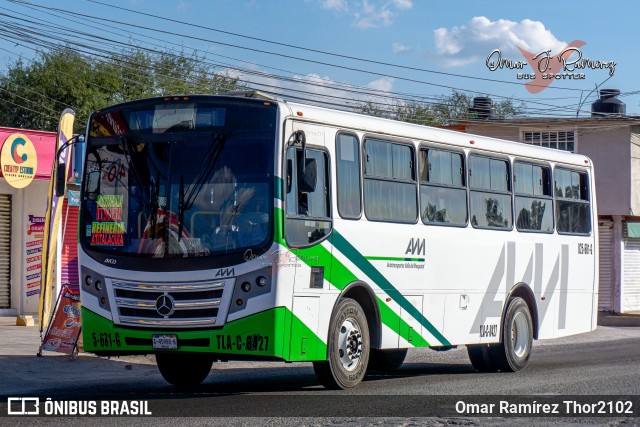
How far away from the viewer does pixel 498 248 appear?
629 inches

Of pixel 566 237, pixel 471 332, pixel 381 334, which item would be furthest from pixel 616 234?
pixel 381 334

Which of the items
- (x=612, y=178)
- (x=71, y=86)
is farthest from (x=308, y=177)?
(x=71, y=86)

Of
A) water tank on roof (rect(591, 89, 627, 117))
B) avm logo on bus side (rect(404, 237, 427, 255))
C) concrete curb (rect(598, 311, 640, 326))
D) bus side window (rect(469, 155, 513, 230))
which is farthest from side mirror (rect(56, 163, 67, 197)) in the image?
water tank on roof (rect(591, 89, 627, 117))

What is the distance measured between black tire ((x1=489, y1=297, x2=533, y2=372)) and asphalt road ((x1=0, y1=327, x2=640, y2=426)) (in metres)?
0.30

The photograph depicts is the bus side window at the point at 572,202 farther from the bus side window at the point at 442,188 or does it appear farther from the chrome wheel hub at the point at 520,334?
the bus side window at the point at 442,188

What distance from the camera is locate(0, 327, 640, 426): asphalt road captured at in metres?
10.2

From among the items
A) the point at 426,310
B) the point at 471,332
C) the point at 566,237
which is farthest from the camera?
the point at 566,237

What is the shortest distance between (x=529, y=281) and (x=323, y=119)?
5.87 m

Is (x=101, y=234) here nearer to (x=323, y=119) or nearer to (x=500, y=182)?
(x=323, y=119)

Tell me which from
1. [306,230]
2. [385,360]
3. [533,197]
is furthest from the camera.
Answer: [533,197]

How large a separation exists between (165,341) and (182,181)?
5.69ft

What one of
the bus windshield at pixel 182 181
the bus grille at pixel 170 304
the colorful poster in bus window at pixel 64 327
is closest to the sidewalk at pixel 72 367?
the colorful poster in bus window at pixel 64 327

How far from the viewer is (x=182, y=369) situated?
13.5 meters

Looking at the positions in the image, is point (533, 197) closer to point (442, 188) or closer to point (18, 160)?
point (442, 188)
